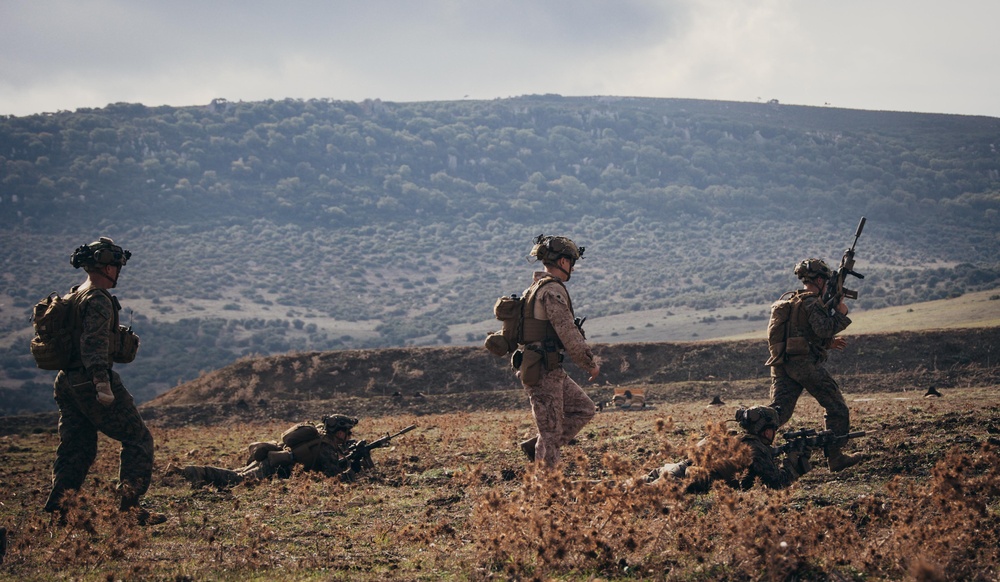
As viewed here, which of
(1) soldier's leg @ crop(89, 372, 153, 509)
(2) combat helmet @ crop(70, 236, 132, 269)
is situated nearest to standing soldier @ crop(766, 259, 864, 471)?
(1) soldier's leg @ crop(89, 372, 153, 509)

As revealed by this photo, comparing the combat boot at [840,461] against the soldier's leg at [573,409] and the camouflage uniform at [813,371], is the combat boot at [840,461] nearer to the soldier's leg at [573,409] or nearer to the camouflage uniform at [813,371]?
the camouflage uniform at [813,371]

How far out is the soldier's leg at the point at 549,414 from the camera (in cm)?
942

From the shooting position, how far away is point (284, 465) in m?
12.4

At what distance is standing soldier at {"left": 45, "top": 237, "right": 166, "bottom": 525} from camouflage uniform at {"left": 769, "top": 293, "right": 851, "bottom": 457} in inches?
263

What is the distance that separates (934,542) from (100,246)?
8032 millimetres

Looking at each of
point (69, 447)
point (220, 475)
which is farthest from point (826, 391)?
point (69, 447)

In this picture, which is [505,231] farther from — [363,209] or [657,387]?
[657,387]

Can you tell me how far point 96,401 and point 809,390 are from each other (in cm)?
747

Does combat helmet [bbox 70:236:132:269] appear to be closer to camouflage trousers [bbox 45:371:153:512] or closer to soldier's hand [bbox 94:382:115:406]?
camouflage trousers [bbox 45:371:153:512]

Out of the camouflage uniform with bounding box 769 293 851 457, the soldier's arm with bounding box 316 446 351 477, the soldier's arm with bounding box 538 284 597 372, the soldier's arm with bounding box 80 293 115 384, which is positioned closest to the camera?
the soldier's arm with bounding box 538 284 597 372

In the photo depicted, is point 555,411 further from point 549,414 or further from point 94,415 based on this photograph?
point 94,415

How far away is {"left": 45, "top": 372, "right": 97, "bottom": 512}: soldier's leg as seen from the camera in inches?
381

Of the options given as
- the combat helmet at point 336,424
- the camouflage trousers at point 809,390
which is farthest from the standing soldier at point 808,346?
the combat helmet at point 336,424

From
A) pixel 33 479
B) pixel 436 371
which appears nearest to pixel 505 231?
pixel 436 371
